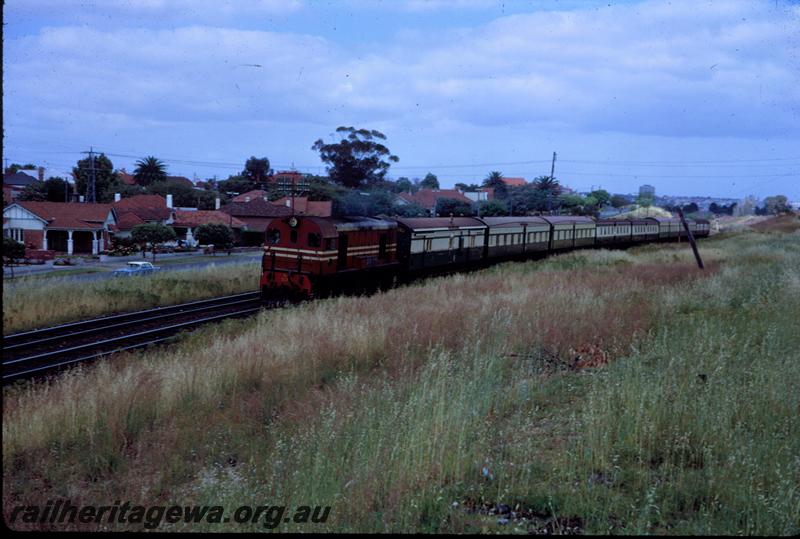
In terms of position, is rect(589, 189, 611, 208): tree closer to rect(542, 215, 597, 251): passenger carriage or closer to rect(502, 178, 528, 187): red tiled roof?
rect(502, 178, 528, 187): red tiled roof

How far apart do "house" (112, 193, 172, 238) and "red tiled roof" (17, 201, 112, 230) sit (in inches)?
186

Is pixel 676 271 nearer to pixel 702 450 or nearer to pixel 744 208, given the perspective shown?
pixel 702 450

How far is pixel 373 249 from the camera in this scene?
2270 centimetres

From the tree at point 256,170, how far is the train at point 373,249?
4790 centimetres

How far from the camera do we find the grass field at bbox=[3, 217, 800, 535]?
4.68 meters

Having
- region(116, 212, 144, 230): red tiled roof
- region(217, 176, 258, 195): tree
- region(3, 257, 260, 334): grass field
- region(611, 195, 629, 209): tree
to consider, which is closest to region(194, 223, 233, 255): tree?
region(116, 212, 144, 230): red tiled roof

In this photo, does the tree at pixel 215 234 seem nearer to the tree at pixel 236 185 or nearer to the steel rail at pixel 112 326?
the tree at pixel 236 185

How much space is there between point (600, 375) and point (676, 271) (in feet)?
57.7

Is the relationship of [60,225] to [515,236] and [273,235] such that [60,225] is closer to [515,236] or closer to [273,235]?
[273,235]

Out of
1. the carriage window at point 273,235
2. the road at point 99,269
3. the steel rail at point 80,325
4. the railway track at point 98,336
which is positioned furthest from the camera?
the road at point 99,269

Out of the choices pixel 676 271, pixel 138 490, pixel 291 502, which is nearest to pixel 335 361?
pixel 138 490

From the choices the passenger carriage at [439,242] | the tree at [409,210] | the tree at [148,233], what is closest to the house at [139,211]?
the tree at [148,233]

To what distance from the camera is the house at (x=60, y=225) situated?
38188 millimetres

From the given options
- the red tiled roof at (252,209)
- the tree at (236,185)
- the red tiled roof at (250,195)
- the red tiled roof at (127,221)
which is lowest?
the red tiled roof at (127,221)
